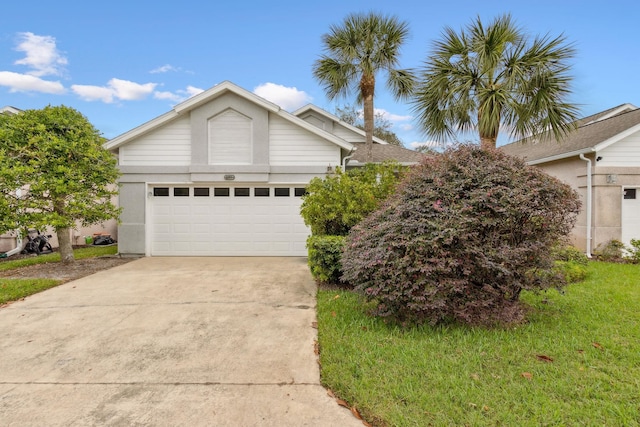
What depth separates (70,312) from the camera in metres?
5.15

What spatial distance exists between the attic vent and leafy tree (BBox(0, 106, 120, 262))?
2.99 meters

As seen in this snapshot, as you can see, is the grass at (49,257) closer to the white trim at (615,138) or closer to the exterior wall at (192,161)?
the exterior wall at (192,161)

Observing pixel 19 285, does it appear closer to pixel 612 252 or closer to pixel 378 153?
pixel 378 153

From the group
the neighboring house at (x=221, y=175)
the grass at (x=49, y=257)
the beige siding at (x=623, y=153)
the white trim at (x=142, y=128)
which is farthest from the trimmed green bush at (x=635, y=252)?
the grass at (x=49, y=257)

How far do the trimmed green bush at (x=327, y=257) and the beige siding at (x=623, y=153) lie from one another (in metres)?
8.94

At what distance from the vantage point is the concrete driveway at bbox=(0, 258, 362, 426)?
8.79 feet

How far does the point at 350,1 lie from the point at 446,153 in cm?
998

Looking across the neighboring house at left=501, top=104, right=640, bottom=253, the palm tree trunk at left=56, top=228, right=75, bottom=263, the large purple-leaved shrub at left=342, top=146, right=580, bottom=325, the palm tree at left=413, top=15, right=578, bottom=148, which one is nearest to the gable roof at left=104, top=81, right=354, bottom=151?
the palm tree trunk at left=56, top=228, right=75, bottom=263

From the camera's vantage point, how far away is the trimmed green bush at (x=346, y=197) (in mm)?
7355

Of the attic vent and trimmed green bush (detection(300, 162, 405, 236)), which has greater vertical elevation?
the attic vent

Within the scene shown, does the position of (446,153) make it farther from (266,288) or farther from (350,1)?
(350,1)

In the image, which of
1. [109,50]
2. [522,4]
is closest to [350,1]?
[522,4]

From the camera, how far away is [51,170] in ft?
26.8

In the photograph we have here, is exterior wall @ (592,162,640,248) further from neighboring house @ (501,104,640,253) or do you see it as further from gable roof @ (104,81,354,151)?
gable roof @ (104,81,354,151)
